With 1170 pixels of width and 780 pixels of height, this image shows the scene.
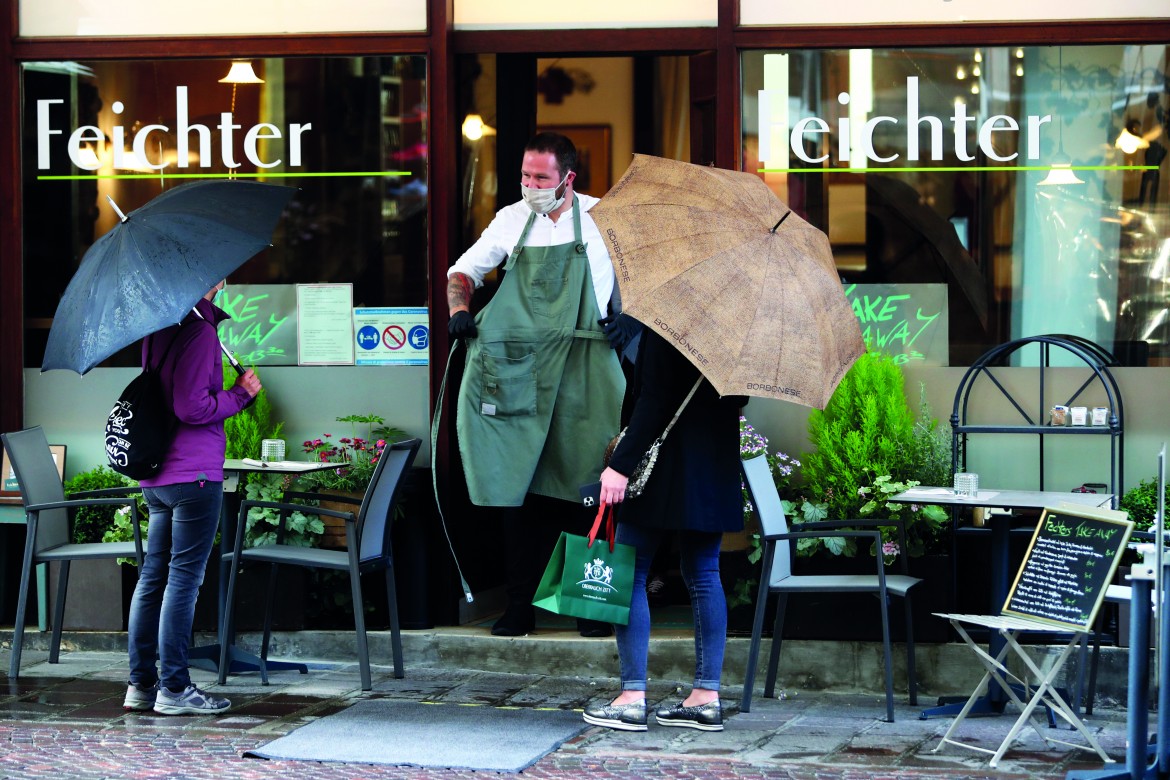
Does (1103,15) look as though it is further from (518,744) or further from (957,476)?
(518,744)

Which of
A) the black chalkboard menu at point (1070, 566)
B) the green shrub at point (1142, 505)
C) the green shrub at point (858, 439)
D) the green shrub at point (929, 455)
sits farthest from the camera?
the green shrub at point (929, 455)

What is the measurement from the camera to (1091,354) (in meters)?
7.38

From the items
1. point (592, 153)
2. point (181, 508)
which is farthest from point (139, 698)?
point (592, 153)

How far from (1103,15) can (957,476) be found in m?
2.62

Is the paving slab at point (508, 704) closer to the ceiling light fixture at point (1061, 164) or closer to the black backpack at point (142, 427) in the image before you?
the black backpack at point (142, 427)

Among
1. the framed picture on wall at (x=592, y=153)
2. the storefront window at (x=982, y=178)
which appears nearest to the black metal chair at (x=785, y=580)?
the storefront window at (x=982, y=178)

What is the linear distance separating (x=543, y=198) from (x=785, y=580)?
2.04 meters

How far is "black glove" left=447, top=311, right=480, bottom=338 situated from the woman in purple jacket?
1207mm

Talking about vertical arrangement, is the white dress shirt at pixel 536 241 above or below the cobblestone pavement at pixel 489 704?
above

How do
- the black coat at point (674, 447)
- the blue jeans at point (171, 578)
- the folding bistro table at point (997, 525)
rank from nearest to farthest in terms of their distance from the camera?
the black coat at point (674, 447) → the blue jeans at point (171, 578) → the folding bistro table at point (997, 525)

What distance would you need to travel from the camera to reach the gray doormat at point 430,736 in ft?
18.1

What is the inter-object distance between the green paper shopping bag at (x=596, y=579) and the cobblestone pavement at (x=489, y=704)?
1.59ft

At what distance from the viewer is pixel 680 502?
19.0ft

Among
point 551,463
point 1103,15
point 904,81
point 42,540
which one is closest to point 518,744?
point 551,463
